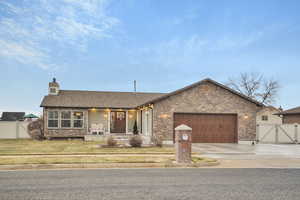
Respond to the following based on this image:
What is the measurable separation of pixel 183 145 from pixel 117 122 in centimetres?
1599

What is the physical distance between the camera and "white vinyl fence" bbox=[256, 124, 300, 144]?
22250mm

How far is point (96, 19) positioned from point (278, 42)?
33087 millimetres

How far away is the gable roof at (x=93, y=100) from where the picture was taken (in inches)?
934

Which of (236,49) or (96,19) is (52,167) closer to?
(96,19)

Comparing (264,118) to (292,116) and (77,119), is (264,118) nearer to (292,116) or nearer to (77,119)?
(292,116)

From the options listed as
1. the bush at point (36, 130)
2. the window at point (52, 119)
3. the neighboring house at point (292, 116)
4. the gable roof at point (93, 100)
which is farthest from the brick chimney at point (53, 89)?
the neighboring house at point (292, 116)

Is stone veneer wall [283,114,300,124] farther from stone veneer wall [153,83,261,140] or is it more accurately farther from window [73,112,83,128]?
window [73,112,83,128]

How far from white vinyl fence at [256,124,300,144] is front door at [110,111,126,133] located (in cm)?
1345

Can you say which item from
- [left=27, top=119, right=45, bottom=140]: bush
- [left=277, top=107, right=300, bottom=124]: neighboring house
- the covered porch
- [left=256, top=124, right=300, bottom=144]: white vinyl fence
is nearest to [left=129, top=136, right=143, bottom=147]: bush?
the covered porch

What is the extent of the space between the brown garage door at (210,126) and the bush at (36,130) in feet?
44.1

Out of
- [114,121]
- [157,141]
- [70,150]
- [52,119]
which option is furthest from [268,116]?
[70,150]

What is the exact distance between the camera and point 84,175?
805 centimetres

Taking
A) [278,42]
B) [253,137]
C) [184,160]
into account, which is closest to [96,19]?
[253,137]

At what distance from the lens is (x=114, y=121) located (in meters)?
25.5
